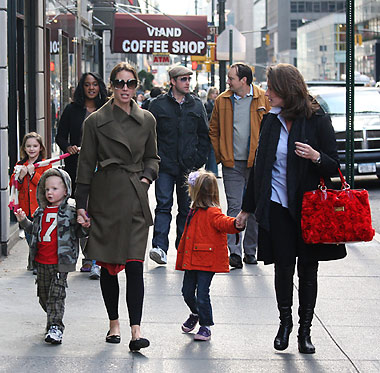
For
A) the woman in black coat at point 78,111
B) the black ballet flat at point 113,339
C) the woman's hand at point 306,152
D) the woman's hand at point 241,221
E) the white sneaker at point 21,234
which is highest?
the woman in black coat at point 78,111

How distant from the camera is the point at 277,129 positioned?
19.2ft

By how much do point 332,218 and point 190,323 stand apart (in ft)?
4.51

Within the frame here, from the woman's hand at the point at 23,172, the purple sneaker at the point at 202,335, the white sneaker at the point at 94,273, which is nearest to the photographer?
the purple sneaker at the point at 202,335

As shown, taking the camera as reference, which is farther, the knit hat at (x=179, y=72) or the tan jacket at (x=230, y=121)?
the tan jacket at (x=230, y=121)

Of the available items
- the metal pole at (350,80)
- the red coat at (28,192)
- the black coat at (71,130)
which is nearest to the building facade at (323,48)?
the metal pole at (350,80)

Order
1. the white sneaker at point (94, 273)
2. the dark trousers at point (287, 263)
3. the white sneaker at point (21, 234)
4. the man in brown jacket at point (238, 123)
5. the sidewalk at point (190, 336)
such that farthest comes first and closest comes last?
the white sneaker at point (21, 234)
the man in brown jacket at point (238, 123)
the white sneaker at point (94, 273)
the dark trousers at point (287, 263)
the sidewalk at point (190, 336)

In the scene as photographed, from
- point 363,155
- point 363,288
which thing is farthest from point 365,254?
A: point 363,155

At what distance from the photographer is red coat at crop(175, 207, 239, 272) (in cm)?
622

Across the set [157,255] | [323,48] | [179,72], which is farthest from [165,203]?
[323,48]

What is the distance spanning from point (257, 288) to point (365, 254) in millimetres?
2374

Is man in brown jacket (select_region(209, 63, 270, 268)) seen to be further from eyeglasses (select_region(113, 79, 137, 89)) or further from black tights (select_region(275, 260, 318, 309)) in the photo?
eyeglasses (select_region(113, 79, 137, 89))

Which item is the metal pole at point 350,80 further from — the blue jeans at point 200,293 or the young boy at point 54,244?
the young boy at point 54,244

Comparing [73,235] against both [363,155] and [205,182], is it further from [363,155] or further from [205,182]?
[363,155]

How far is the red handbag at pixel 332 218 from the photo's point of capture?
5.65 meters
